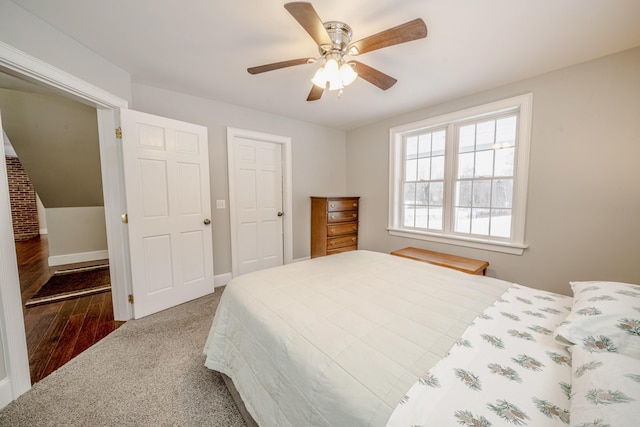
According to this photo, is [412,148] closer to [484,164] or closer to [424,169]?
[424,169]

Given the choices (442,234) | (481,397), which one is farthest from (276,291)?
(442,234)

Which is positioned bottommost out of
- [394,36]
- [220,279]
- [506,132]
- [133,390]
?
[133,390]

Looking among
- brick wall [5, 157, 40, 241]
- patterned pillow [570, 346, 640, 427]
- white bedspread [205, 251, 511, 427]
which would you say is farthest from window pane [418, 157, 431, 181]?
brick wall [5, 157, 40, 241]

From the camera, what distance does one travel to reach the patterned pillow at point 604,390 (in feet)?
1.71

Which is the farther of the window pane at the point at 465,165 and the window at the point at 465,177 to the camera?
the window pane at the point at 465,165

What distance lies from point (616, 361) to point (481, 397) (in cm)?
42

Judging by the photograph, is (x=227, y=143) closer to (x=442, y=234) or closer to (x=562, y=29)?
(x=442, y=234)

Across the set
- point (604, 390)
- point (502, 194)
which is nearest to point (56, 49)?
point (604, 390)

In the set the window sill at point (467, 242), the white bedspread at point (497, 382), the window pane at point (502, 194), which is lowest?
the white bedspread at point (497, 382)

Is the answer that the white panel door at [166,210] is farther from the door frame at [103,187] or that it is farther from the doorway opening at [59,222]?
the doorway opening at [59,222]

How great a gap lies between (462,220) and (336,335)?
2.60 metres

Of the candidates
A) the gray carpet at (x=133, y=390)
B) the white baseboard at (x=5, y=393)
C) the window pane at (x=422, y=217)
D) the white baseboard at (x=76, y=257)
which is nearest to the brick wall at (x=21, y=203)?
the white baseboard at (x=76, y=257)

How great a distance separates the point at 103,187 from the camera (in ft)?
6.81

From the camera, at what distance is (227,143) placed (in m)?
2.94
